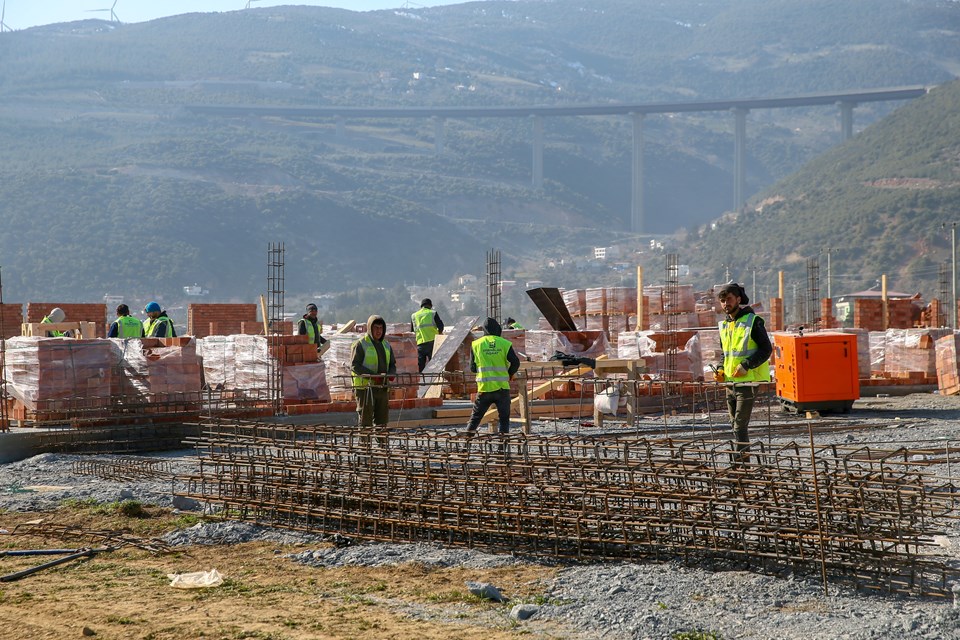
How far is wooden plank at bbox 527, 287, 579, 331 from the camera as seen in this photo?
1938 centimetres

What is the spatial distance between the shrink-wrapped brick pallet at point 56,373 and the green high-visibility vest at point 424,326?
5.76 meters

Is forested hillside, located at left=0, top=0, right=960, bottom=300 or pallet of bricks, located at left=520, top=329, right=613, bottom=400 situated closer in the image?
pallet of bricks, located at left=520, top=329, right=613, bottom=400

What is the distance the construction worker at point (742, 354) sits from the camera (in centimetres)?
931

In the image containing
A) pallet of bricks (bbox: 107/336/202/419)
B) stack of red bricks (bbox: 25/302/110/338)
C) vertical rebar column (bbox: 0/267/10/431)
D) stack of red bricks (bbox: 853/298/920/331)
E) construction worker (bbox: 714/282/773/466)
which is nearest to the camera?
construction worker (bbox: 714/282/773/466)

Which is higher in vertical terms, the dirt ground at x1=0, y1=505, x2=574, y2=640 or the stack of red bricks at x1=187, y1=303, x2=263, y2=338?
the stack of red bricks at x1=187, y1=303, x2=263, y2=338

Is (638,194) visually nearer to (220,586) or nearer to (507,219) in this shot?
(507,219)

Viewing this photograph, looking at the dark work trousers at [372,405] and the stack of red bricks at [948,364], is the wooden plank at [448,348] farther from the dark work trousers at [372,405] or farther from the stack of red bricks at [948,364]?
the stack of red bricks at [948,364]

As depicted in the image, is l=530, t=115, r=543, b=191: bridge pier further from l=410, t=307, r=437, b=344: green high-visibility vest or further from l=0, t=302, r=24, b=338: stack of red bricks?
l=410, t=307, r=437, b=344: green high-visibility vest

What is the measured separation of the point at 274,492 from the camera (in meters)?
8.55

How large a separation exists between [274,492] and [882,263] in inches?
2714

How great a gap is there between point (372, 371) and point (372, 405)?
0.32 meters

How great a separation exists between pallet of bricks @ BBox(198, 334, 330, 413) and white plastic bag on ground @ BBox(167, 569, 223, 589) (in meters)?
8.16

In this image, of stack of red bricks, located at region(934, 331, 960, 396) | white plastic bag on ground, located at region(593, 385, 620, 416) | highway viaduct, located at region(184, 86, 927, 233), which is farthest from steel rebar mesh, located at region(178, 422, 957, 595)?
highway viaduct, located at region(184, 86, 927, 233)

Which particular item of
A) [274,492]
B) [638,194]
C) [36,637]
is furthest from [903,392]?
[638,194]
